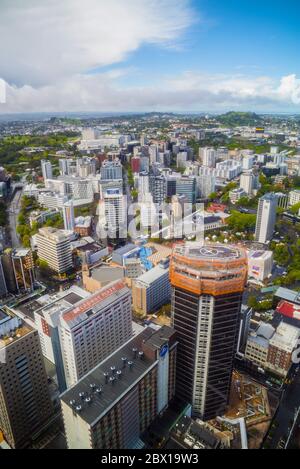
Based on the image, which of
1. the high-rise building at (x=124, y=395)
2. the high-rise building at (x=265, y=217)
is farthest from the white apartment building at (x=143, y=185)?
the high-rise building at (x=124, y=395)

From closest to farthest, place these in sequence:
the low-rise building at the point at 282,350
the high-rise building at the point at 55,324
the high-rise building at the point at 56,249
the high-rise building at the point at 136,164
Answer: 1. the high-rise building at the point at 55,324
2. the low-rise building at the point at 282,350
3. the high-rise building at the point at 56,249
4. the high-rise building at the point at 136,164

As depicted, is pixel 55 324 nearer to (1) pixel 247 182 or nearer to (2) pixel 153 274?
(2) pixel 153 274

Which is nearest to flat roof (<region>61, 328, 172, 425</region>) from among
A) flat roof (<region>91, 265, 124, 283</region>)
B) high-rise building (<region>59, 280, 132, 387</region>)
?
high-rise building (<region>59, 280, 132, 387</region>)

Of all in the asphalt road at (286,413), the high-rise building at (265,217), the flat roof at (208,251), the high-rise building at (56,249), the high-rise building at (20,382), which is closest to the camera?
the high-rise building at (20,382)

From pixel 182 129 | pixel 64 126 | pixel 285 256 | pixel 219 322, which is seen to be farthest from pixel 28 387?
pixel 64 126

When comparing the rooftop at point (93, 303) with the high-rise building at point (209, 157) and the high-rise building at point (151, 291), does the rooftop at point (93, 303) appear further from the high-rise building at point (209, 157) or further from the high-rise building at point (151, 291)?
the high-rise building at point (209, 157)
